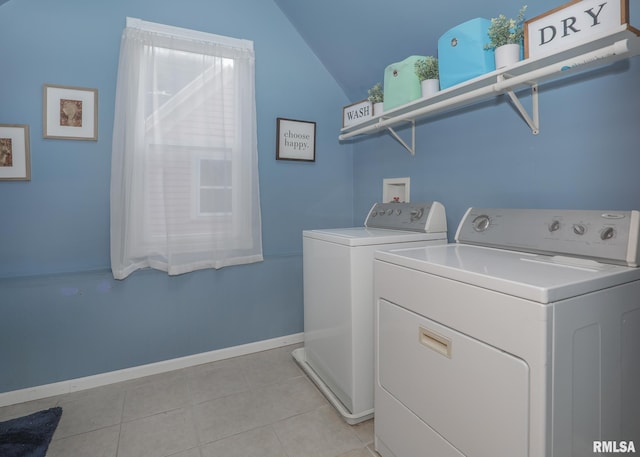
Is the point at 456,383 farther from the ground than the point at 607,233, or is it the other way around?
the point at 607,233

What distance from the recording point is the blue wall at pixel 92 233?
1.85 m

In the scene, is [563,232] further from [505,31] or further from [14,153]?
[14,153]

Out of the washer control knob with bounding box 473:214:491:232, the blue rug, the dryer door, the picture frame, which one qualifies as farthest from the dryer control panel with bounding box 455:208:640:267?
the blue rug

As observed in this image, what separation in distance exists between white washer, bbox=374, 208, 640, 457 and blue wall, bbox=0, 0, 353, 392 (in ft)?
4.58

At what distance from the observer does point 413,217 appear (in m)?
1.94

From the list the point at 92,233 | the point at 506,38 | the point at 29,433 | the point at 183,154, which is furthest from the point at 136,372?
the point at 506,38

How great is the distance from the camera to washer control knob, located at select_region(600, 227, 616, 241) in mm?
1071

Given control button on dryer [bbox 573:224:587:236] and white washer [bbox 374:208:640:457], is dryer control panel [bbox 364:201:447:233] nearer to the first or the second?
white washer [bbox 374:208:640:457]

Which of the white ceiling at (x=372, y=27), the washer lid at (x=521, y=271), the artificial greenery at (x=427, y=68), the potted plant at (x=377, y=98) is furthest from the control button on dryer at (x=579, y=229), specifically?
the potted plant at (x=377, y=98)

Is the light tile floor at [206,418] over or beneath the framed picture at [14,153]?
beneath

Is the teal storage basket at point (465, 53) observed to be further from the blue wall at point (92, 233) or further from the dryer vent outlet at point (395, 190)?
the blue wall at point (92, 233)

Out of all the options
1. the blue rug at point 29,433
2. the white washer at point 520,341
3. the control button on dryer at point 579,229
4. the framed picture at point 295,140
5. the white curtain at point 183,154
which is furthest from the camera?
the framed picture at point 295,140

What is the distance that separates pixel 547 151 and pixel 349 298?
1.10m

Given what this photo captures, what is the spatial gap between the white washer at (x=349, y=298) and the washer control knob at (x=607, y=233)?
2.64ft
